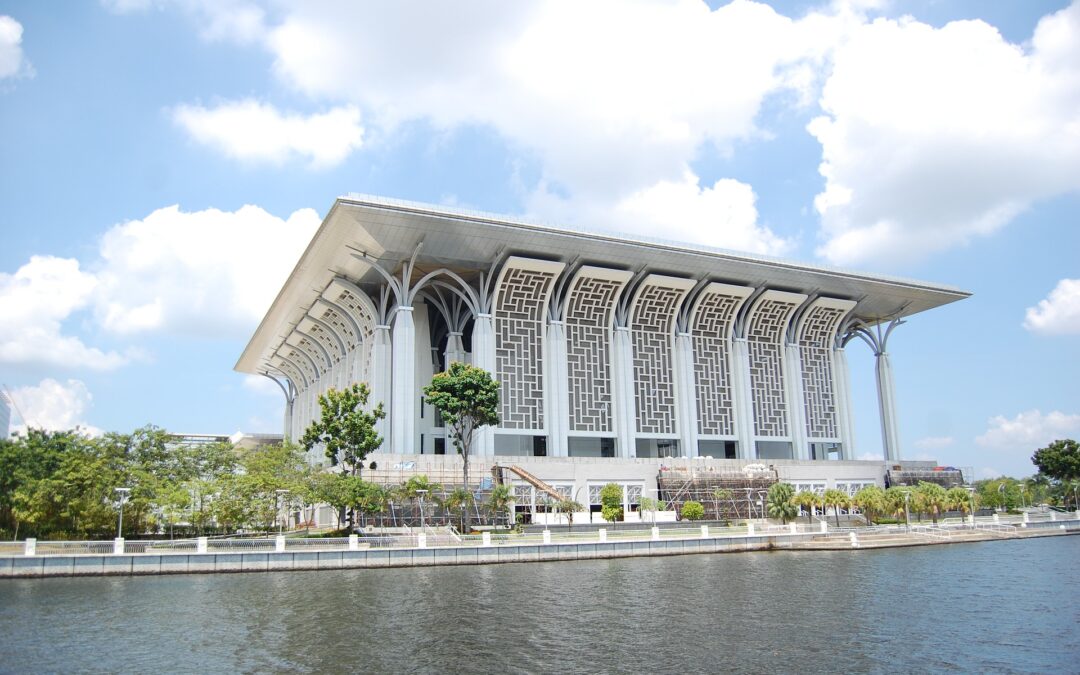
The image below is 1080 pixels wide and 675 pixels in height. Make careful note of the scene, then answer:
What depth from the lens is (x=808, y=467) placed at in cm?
6088

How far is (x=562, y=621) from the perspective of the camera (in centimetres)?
2045

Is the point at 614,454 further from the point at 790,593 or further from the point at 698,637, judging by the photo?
the point at 698,637

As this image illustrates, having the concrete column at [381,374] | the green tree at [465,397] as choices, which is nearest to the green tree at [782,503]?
the green tree at [465,397]

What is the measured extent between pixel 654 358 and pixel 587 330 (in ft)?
19.8

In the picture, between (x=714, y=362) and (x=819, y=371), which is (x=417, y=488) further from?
(x=819, y=371)

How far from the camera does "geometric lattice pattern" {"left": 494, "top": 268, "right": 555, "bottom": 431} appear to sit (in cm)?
5525

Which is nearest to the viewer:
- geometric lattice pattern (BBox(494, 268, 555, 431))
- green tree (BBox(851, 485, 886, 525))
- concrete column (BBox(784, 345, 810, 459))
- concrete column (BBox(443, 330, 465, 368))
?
green tree (BBox(851, 485, 886, 525))

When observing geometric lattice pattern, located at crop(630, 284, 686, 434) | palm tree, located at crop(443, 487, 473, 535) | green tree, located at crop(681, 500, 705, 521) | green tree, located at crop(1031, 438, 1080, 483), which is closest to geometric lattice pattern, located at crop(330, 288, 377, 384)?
palm tree, located at crop(443, 487, 473, 535)

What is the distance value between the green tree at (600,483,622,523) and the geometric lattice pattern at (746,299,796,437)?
18021 millimetres

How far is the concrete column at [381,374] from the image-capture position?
5431 cm

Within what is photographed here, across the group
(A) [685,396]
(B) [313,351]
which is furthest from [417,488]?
(B) [313,351]

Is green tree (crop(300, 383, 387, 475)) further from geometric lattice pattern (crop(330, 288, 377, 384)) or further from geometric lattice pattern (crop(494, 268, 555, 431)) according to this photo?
geometric lattice pattern (crop(494, 268, 555, 431))

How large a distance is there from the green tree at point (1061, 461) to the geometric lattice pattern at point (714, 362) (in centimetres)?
2746

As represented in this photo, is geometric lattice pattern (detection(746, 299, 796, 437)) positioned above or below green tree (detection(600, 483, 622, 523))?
above
